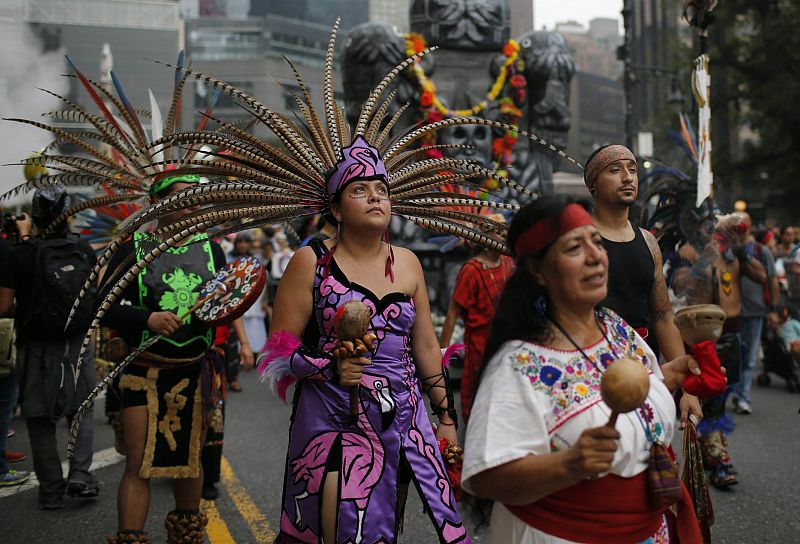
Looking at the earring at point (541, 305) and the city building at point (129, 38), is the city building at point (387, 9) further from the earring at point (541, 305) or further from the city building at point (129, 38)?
the earring at point (541, 305)

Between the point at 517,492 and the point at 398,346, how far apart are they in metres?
1.34

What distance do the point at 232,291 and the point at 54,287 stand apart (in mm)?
2107

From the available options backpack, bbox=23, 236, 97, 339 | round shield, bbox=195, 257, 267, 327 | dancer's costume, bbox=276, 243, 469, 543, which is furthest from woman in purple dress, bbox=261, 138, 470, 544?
backpack, bbox=23, 236, 97, 339

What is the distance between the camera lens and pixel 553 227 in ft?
7.83

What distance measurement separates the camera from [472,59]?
514 inches

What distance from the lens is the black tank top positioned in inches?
161

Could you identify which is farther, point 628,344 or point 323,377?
point 323,377

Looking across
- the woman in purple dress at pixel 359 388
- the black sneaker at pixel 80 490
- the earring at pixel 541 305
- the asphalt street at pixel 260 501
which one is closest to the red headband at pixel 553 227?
the earring at pixel 541 305

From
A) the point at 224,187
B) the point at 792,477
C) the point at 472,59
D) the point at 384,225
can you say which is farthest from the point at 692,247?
the point at 472,59

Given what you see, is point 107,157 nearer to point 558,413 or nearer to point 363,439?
point 363,439

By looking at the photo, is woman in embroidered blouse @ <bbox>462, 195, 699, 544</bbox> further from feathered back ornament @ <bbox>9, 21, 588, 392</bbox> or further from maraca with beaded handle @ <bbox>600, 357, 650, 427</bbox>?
feathered back ornament @ <bbox>9, 21, 588, 392</bbox>

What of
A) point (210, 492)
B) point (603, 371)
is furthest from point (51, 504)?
point (603, 371)

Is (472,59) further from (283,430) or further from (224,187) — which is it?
(224,187)

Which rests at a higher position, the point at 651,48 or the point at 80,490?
the point at 651,48
